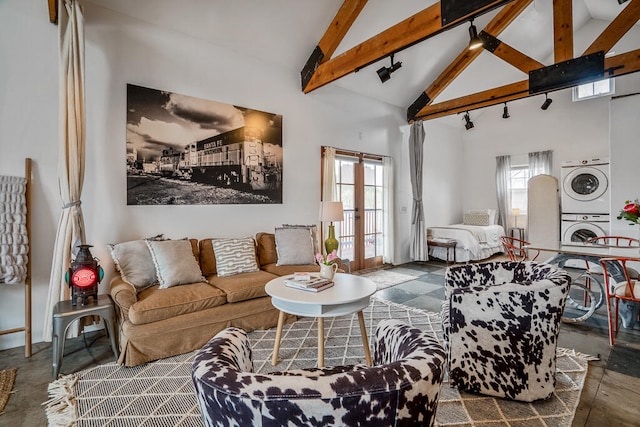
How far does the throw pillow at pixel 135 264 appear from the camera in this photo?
274 cm

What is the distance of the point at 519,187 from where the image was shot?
299 inches

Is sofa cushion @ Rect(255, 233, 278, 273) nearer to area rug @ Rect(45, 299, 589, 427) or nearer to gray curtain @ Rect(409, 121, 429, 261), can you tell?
area rug @ Rect(45, 299, 589, 427)

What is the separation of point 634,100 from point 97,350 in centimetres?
803

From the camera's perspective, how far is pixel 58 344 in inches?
86.4

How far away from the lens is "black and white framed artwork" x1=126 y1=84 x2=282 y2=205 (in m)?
3.23

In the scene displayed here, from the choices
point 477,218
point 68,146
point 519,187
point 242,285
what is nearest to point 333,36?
point 68,146

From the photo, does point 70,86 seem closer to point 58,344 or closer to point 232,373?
A: point 58,344

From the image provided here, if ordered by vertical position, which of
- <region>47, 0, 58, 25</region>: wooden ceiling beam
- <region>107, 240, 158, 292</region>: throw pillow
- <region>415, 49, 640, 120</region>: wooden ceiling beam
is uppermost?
<region>415, 49, 640, 120</region>: wooden ceiling beam

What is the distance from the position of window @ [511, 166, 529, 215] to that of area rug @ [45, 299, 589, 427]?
597 centimetres

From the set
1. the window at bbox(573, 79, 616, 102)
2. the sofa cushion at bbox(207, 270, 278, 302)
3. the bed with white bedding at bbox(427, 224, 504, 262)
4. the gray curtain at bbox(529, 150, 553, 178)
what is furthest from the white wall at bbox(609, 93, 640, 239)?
the sofa cushion at bbox(207, 270, 278, 302)

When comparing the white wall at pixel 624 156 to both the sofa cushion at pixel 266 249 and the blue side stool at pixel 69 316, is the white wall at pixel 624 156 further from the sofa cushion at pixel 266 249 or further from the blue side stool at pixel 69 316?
the blue side stool at pixel 69 316

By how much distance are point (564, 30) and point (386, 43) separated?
2.40 meters

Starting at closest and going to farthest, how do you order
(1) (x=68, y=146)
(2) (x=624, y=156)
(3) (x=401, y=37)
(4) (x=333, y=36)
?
(1) (x=68, y=146) < (3) (x=401, y=37) < (4) (x=333, y=36) < (2) (x=624, y=156)

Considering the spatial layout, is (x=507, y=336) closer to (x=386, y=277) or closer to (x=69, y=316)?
(x=69, y=316)
